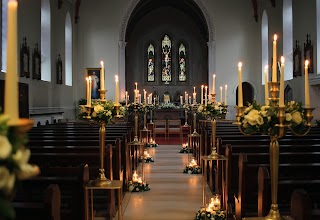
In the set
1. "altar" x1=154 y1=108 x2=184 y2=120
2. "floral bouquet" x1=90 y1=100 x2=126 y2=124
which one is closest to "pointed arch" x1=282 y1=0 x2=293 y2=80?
"altar" x1=154 y1=108 x2=184 y2=120

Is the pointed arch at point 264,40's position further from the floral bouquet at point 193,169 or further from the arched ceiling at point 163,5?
the floral bouquet at point 193,169

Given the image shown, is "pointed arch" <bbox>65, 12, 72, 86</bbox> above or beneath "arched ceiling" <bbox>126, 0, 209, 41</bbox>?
beneath

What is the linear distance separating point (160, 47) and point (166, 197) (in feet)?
74.6

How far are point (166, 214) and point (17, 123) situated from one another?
487 centimetres

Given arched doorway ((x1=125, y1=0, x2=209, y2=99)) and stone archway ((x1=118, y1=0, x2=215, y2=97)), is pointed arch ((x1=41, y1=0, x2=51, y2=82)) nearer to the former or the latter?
stone archway ((x1=118, y1=0, x2=215, y2=97))

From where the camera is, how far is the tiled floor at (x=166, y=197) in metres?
6.00

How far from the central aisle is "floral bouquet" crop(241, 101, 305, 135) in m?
3.07

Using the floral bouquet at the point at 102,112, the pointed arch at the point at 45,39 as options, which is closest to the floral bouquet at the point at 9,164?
the floral bouquet at the point at 102,112

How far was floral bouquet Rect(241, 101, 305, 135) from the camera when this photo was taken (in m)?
2.89

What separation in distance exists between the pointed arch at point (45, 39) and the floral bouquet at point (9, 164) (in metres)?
16.4

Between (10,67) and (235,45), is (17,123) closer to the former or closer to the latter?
(10,67)

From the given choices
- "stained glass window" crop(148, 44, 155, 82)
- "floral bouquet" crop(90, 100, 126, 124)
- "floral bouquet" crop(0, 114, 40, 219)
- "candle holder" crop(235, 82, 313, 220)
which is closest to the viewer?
"floral bouquet" crop(0, 114, 40, 219)

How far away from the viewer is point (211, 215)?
542 centimetres

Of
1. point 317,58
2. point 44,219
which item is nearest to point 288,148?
point 44,219
